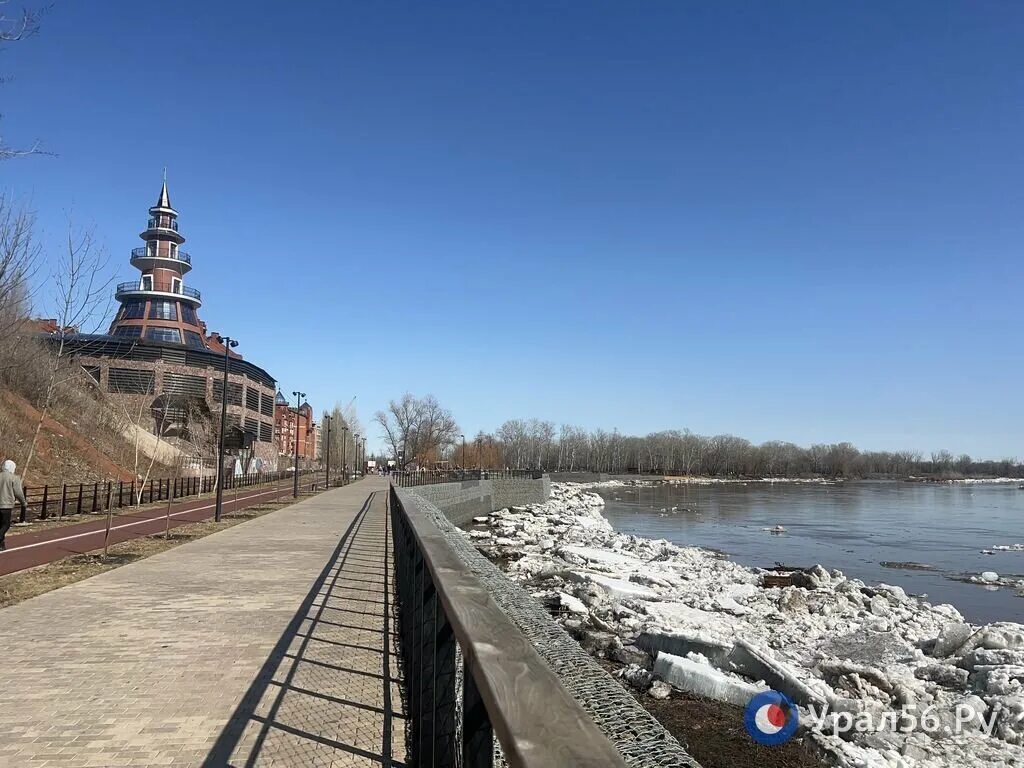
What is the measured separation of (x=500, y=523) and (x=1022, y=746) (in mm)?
26622

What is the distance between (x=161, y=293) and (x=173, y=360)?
481 inches

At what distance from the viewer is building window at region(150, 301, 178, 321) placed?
232ft

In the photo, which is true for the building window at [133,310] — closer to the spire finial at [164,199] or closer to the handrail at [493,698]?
the spire finial at [164,199]

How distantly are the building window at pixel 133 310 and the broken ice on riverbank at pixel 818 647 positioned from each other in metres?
65.1

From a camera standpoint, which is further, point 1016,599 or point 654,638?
point 1016,599

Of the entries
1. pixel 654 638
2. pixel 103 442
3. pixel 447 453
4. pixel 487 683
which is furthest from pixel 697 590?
pixel 447 453

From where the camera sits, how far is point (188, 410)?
53.5 meters

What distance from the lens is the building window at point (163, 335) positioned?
69938mm

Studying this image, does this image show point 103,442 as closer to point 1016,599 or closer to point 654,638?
point 654,638

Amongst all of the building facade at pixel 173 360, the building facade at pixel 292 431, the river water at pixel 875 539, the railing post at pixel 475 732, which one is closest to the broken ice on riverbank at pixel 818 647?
the river water at pixel 875 539

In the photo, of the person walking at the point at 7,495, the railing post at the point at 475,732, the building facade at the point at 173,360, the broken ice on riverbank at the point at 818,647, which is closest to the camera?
the railing post at the point at 475,732

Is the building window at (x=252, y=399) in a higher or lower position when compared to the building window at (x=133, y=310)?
lower

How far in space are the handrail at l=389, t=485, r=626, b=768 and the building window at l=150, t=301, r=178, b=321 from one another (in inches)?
2994

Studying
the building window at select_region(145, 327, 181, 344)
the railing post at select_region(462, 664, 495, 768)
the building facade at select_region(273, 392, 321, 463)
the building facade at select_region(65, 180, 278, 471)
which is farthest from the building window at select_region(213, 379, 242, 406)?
the railing post at select_region(462, 664, 495, 768)
